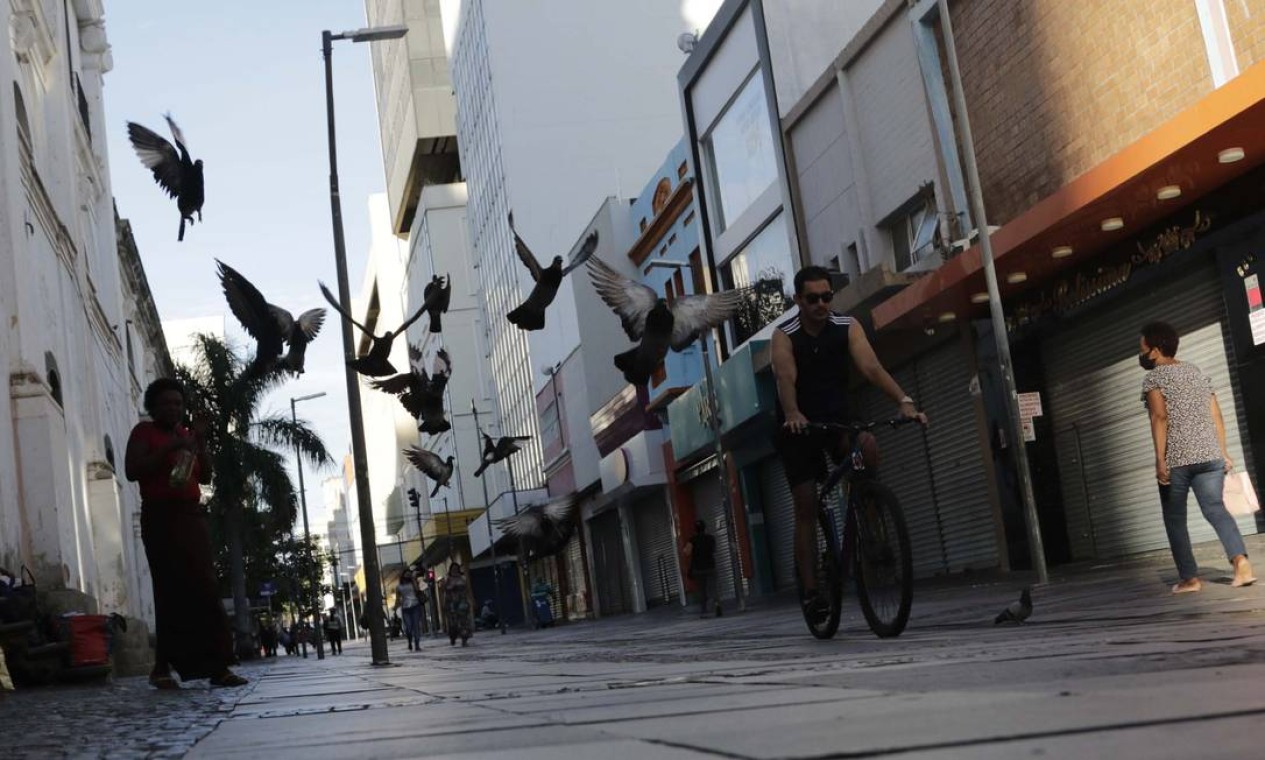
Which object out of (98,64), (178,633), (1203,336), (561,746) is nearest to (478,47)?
(98,64)

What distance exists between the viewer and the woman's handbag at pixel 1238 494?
9961 mm

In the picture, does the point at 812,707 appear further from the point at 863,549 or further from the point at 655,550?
the point at 655,550

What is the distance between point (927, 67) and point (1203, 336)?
22.5 ft

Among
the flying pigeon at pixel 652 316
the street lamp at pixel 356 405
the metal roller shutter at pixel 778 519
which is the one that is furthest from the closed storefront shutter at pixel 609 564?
the street lamp at pixel 356 405

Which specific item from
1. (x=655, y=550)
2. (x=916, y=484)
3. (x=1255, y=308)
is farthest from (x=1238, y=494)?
(x=655, y=550)

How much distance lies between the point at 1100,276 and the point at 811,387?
39.4 feet

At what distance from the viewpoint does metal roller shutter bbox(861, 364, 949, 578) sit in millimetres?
24422

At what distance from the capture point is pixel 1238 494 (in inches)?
392

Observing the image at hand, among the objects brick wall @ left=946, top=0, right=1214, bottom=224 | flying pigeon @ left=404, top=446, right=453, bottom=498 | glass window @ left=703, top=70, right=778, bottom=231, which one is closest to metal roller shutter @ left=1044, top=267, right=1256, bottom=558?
brick wall @ left=946, top=0, right=1214, bottom=224

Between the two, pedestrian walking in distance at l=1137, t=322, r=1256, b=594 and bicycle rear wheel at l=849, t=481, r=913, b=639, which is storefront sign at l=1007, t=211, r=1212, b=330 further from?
bicycle rear wheel at l=849, t=481, r=913, b=639

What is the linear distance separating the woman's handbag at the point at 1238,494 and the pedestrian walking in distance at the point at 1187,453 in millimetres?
59

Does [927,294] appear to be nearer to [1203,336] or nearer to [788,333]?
[1203,336]

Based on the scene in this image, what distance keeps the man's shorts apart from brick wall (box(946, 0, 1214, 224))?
32.9 feet

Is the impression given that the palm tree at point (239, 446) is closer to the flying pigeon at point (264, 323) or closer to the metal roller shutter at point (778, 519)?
the metal roller shutter at point (778, 519)
